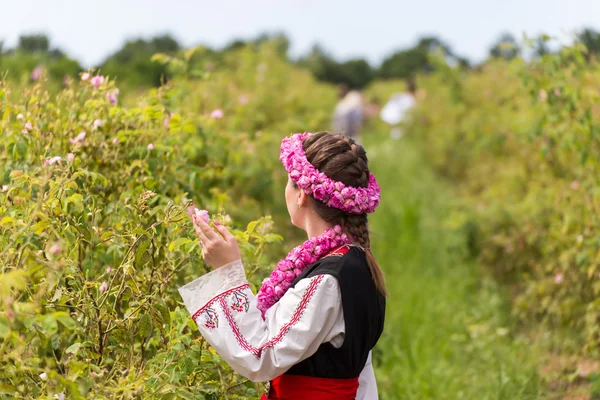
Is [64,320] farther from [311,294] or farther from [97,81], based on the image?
[97,81]

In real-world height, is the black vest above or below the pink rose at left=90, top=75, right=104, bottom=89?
A: below

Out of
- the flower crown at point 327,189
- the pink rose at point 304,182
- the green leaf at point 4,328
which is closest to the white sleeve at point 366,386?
the flower crown at point 327,189

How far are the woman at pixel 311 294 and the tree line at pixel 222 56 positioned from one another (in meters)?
1.44

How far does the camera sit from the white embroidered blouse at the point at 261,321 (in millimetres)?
2078

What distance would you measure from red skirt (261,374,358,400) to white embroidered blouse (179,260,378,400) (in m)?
0.10

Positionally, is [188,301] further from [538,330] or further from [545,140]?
[545,140]

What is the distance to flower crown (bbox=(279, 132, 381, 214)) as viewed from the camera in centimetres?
226

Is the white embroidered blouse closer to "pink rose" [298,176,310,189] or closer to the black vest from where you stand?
the black vest

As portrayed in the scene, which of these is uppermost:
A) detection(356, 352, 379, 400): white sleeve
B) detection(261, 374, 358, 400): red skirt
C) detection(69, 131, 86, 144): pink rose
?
detection(69, 131, 86, 144): pink rose

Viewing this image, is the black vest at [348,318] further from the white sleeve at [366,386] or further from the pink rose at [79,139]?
the pink rose at [79,139]

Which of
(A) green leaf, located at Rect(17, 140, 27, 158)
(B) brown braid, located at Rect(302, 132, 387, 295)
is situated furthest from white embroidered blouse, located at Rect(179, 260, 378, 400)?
(A) green leaf, located at Rect(17, 140, 27, 158)

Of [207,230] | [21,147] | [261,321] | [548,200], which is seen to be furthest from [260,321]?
[548,200]

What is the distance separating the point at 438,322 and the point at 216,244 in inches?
146

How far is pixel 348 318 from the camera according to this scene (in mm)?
2156
